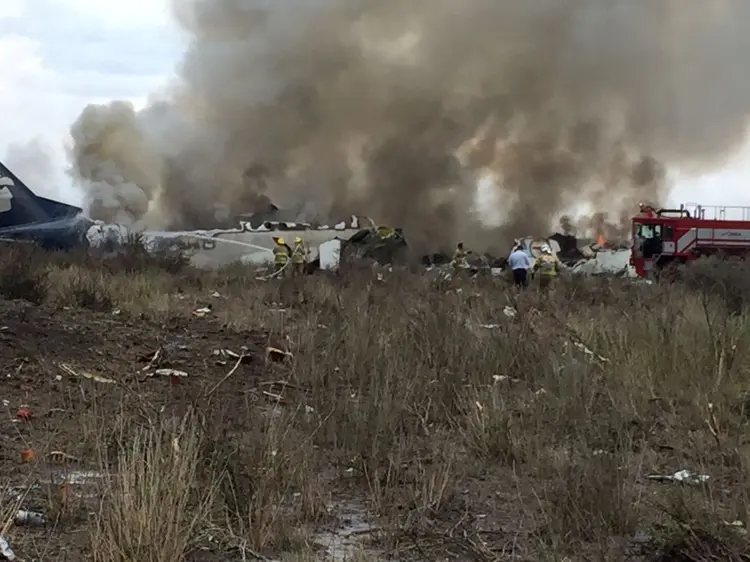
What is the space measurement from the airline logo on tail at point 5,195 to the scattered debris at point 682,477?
21.6m

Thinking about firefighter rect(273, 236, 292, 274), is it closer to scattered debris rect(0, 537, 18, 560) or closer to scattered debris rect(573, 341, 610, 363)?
scattered debris rect(573, 341, 610, 363)

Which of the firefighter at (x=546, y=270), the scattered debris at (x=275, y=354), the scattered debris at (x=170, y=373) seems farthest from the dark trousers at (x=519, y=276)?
the scattered debris at (x=170, y=373)

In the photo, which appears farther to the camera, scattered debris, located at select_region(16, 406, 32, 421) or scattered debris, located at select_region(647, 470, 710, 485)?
scattered debris, located at select_region(16, 406, 32, 421)

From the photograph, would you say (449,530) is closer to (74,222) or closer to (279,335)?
(279,335)

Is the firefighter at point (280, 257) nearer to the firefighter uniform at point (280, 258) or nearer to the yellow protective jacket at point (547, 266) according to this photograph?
the firefighter uniform at point (280, 258)

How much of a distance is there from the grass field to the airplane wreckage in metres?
14.8

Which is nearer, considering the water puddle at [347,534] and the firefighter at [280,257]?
the water puddle at [347,534]

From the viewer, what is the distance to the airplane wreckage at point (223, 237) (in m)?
22.5

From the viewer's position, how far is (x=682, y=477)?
12.7 feet

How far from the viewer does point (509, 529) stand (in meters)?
3.32

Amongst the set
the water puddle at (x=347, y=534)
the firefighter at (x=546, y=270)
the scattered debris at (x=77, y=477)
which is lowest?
the water puddle at (x=347, y=534)

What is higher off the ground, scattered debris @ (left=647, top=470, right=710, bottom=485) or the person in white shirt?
the person in white shirt

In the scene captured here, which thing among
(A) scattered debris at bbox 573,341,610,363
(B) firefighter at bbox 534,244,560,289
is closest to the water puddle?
(A) scattered debris at bbox 573,341,610,363

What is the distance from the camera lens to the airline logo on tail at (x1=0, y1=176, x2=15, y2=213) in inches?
878
